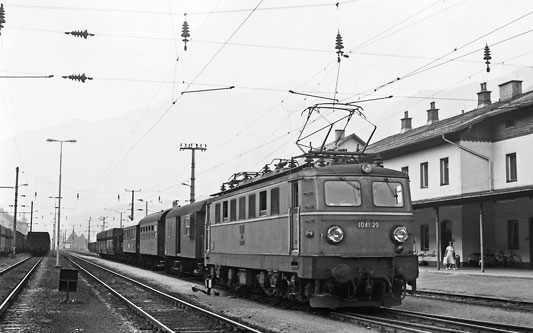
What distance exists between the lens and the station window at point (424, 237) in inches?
1344

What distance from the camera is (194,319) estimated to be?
13.5 metres

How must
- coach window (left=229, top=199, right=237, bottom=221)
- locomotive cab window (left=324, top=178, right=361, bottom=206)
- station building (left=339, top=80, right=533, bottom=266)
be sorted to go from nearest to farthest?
locomotive cab window (left=324, top=178, right=361, bottom=206) < coach window (left=229, top=199, right=237, bottom=221) < station building (left=339, top=80, right=533, bottom=266)

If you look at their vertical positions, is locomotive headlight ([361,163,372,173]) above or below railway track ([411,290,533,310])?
above

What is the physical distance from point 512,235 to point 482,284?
9.32 metres

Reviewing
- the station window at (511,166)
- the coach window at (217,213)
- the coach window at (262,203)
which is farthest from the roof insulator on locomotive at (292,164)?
the station window at (511,166)

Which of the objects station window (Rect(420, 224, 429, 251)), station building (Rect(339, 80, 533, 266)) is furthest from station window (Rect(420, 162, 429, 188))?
station window (Rect(420, 224, 429, 251))

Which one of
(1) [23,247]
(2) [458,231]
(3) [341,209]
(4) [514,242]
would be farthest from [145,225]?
(1) [23,247]

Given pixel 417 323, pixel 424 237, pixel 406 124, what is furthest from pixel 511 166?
pixel 417 323

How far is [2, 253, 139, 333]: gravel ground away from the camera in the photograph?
1259cm

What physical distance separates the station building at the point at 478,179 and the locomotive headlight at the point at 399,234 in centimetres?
1288

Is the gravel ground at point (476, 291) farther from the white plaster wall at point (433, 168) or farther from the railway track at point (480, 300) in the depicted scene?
the white plaster wall at point (433, 168)

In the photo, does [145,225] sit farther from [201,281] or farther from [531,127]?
[531,127]

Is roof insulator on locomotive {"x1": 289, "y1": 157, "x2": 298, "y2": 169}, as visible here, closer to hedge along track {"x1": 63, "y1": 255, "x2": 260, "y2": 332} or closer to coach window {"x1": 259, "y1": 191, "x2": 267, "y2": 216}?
coach window {"x1": 259, "y1": 191, "x2": 267, "y2": 216}

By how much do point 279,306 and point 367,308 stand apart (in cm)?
215
